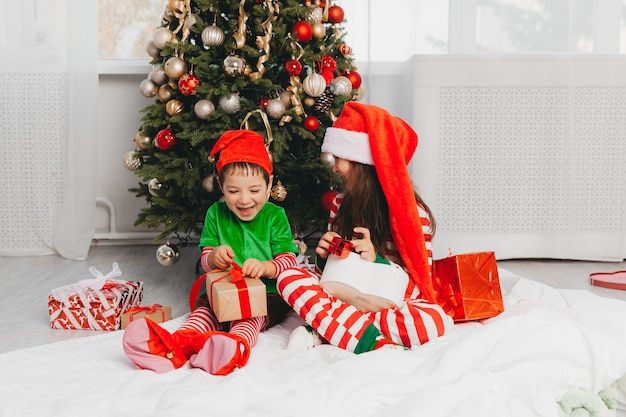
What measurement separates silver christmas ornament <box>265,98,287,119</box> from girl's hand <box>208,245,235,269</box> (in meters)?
0.58

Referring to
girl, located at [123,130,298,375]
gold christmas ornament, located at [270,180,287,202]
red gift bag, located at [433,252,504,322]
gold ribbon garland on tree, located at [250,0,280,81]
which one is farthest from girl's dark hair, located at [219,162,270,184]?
red gift bag, located at [433,252,504,322]

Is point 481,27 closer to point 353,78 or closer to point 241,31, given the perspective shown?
point 353,78

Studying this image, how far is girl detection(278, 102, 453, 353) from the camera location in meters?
1.53

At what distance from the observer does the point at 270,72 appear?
2.16 meters

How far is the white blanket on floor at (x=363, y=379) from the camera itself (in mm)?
1184

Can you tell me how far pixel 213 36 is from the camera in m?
2.04

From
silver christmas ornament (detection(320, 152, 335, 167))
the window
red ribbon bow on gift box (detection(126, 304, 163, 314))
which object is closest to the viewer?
red ribbon bow on gift box (detection(126, 304, 163, 314))

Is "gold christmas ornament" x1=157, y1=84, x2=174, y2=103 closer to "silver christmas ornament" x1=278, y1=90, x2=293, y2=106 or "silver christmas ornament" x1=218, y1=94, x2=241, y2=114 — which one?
"silver christmas ornament" x1=218, y1=94, x2=241, y2=114

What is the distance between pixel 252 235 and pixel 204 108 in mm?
498

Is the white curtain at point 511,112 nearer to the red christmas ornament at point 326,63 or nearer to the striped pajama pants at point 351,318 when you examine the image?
the red christmas ornament at point 326,63

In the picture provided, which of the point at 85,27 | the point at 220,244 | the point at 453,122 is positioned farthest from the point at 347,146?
the point at 85,27

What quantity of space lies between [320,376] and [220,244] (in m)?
0.61

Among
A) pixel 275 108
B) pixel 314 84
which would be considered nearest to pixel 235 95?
pixel 275 108

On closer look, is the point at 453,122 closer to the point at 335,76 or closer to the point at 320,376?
the point at 335,76
